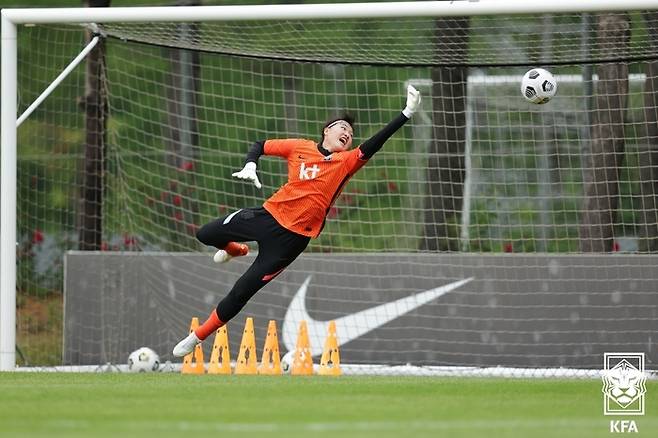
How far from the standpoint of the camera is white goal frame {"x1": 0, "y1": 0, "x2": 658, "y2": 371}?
14.4m

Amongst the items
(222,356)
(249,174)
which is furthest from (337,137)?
(222,356)

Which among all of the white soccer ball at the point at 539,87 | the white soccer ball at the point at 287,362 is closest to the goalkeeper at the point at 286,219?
the white soccer ball at the point at 539,87

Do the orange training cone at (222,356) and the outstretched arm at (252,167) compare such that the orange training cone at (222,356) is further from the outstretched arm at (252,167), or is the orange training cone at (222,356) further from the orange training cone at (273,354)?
the outstretched arm at (252,167)

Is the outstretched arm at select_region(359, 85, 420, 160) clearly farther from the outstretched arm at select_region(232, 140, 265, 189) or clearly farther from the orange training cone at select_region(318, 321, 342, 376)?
the orange training cone at select_region(318, 321, 342, 376)

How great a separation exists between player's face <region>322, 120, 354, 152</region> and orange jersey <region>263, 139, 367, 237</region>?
81mm

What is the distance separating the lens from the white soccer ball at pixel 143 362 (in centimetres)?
1561

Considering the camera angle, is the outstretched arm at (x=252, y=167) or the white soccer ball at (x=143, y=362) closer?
the outstretched arm at (x=252, y=167)

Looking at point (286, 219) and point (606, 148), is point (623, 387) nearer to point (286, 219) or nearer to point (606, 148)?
point (286, 219)

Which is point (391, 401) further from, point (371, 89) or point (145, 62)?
point (145, 62)

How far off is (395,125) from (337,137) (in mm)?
762

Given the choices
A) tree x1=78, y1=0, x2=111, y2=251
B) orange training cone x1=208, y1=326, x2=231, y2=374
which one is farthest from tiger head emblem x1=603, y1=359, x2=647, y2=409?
tree x1=78, y1=0, x2=111, y2=251

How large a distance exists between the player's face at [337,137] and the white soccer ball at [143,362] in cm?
395

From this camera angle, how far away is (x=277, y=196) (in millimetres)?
12938

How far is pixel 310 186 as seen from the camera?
42.1ft
